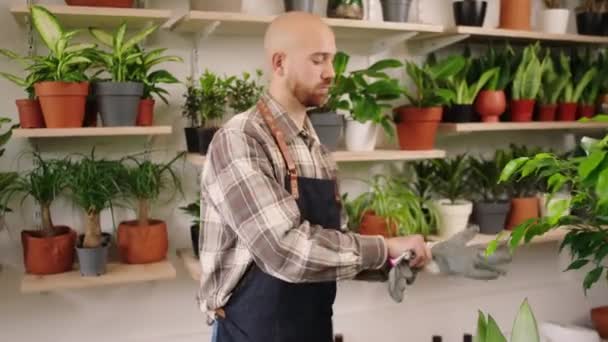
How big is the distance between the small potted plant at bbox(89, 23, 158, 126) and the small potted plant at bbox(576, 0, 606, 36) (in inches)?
74.1


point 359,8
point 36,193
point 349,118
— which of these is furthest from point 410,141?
point 36,193

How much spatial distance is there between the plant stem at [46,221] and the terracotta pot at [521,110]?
1.80 meters

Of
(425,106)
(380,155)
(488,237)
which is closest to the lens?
(380,155)

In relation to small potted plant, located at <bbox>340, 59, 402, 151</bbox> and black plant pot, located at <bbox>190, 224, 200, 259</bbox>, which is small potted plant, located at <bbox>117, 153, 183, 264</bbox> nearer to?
black plant pot, located at <bbox>190, 224, 200, 259</bbox>

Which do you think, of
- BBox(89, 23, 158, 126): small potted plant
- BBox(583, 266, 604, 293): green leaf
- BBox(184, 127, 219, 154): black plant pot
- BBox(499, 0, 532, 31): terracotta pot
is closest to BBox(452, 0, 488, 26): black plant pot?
BBox(499, 0, 532, 31): terracotta pot

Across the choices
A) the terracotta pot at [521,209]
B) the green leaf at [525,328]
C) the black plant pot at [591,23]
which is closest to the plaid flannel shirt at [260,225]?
the green leaf at [525,328]

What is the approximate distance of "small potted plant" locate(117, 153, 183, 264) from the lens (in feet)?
6.15

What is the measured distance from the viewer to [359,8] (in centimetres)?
208

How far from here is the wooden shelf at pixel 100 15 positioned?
1.70 m

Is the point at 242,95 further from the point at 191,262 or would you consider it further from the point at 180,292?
the point at 180,292

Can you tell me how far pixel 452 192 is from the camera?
2344 mm

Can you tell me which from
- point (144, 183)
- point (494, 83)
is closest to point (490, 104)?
point (494, 83)

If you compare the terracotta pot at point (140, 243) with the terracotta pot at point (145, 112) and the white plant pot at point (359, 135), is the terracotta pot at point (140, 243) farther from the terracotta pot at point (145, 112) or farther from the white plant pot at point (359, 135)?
the white plant pot at point (359, 135)

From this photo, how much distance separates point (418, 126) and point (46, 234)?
1.35 m
